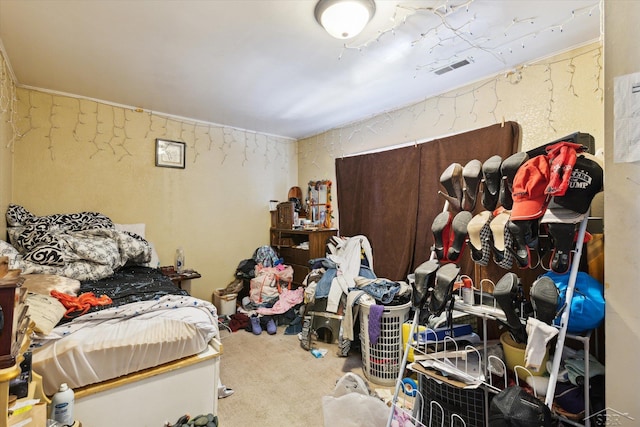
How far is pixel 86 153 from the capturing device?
9.81 ft

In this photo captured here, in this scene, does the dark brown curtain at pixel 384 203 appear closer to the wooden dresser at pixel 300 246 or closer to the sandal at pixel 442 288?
the wooden dresser at pixel 300 246

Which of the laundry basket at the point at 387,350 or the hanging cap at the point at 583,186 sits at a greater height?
the hanging cap at the point at 583,186

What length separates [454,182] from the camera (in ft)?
5.27

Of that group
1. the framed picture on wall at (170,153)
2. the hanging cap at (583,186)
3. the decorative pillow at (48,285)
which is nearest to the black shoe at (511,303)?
the hanging cap at (583,186)

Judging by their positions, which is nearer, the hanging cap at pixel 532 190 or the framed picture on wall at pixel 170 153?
the hanging cap at pixel 532 190

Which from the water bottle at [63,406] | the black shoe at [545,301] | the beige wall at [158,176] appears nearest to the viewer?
the black shoe at [545,301]

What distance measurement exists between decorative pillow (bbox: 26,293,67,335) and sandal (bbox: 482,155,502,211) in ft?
7.08

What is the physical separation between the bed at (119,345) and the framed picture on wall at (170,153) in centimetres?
152

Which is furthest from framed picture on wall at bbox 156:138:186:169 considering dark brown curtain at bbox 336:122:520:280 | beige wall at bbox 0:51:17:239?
dark brown curtain at bbox 336:122:520:280

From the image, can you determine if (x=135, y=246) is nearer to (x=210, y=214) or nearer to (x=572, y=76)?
(x=210, y=214)

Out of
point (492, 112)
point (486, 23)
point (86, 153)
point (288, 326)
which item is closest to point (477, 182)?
point (486, 23)

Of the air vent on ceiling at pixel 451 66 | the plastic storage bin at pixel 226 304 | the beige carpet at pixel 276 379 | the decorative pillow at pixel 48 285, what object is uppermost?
the air vent on ceiling at pixel 451 66

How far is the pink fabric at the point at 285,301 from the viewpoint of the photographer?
3.29m

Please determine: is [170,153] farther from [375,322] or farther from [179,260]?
[375,322]
